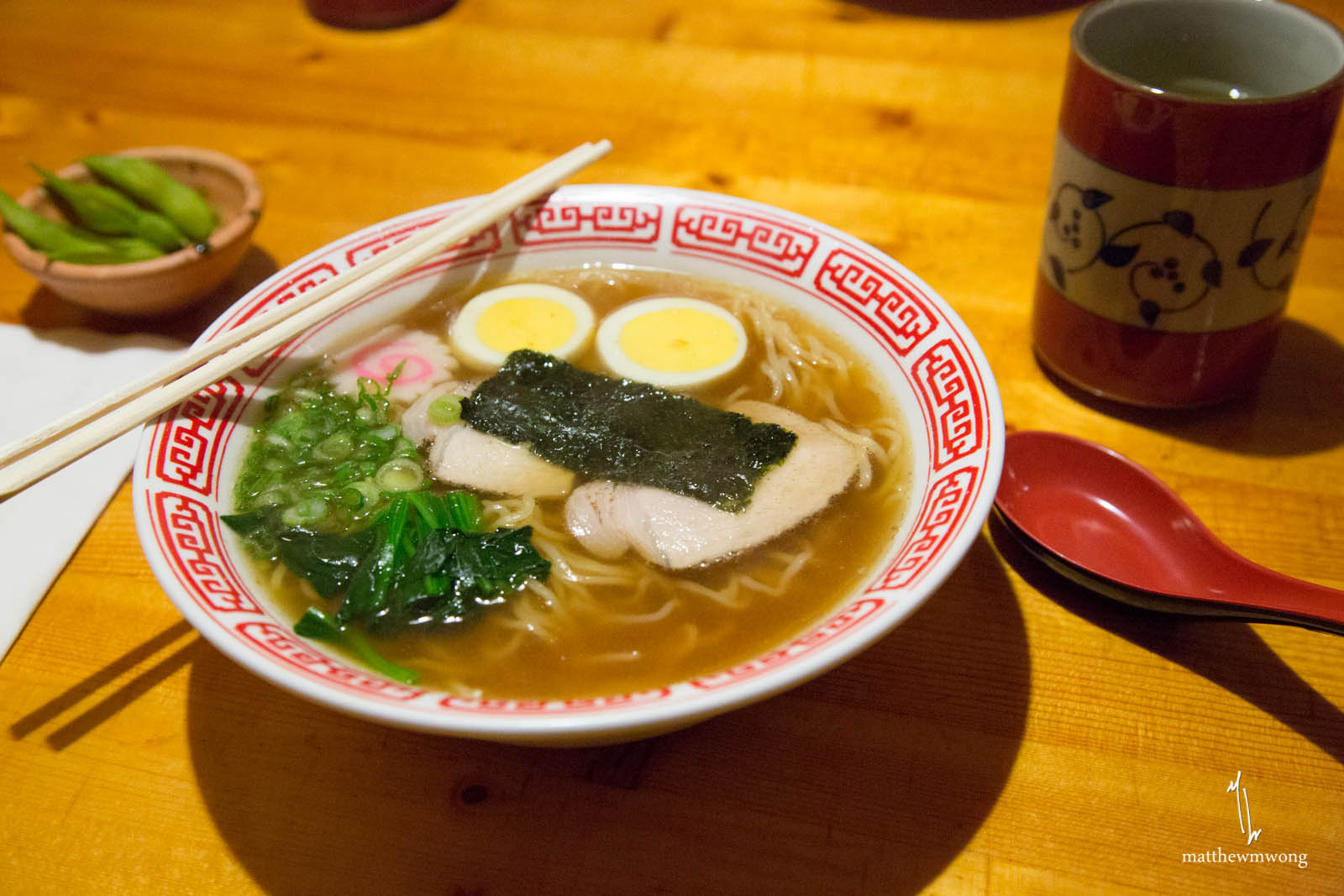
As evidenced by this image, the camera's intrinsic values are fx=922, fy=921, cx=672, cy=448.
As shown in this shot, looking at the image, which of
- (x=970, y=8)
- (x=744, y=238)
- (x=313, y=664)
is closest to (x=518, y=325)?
(x=744, y=238)

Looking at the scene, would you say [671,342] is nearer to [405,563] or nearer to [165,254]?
[405,563]

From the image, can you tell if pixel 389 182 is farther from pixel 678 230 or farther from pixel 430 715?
pixel 430 715

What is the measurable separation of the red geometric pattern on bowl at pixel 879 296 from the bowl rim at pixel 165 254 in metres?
1.32

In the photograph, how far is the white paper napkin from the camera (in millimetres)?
1594

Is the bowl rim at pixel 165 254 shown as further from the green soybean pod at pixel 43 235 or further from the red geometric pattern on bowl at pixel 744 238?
the red geometric pattern on bowl at pixel 744 238

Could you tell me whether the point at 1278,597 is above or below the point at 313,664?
below

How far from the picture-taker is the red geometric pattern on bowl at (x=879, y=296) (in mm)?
1564

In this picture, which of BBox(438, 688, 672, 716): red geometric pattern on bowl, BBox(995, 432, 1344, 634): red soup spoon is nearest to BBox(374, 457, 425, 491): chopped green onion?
BBox(438, 688, 672, 716): red geometric pattern on bowl

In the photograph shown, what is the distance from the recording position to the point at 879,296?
1647 mm

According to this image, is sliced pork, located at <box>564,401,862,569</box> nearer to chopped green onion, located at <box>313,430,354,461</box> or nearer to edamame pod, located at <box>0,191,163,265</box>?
chopped green onion, located at <box>313,430,354,461</box>

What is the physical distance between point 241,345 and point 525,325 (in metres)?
0.57
